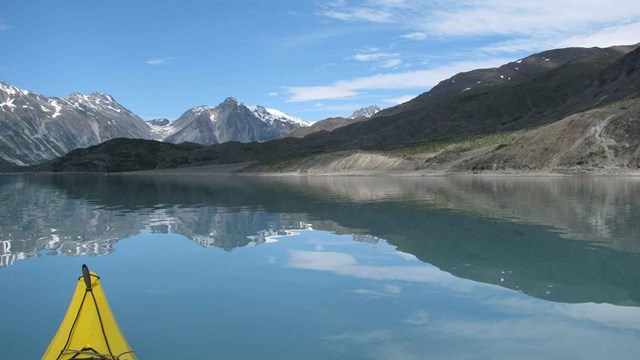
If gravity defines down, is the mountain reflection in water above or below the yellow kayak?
below

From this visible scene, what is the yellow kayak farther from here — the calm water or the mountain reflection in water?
the mountain reflection in water

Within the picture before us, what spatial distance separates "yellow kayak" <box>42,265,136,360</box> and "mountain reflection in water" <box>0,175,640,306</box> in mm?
17720

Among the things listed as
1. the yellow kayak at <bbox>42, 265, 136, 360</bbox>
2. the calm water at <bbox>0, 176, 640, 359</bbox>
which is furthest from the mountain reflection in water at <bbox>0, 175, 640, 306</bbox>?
the yellow kayak at <bbox>42, 265, 136, 360</bbox>

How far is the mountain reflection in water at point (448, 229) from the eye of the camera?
27281 mm

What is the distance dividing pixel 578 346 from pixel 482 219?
110ft

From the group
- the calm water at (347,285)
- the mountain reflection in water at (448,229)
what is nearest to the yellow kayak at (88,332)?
the calm water at (347,285)

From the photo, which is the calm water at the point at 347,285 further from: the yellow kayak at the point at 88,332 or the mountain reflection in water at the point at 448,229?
the yellow kayak at the point at 88,332

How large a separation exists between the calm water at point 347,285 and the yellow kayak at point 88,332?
161 inches

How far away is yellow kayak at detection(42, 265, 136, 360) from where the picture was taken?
1293cm

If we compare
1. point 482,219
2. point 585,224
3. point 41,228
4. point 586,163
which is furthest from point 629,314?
point 586,163

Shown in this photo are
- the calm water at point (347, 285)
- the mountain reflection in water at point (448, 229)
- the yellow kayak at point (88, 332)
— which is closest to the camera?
the yellow kayak at point (88, 332)

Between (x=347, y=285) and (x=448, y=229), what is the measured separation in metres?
19.7

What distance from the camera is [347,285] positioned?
26406 millimetres

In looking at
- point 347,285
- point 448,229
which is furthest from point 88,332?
point 448,229
